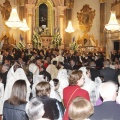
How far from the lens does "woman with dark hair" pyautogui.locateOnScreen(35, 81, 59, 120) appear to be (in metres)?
4.62

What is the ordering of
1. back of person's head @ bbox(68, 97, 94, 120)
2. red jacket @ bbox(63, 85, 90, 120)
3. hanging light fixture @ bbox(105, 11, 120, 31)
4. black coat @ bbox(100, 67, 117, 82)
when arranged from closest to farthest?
back of person's head @ bbox(68, 97, 94, 120)
red jacket @ bbox(63, 85, 90, 120)
black coat @ bbox(100, 67, 117, 82)
hanging light fixture @ bbox(105, 11, 120, 31)

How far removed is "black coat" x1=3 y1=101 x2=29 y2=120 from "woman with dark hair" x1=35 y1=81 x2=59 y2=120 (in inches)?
12.8

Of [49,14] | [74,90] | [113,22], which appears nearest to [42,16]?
[49,14]

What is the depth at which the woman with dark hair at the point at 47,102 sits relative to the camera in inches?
182

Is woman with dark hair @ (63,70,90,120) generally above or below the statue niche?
below

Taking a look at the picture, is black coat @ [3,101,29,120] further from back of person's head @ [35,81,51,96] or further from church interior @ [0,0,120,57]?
church interior @ [0,0,120,57]

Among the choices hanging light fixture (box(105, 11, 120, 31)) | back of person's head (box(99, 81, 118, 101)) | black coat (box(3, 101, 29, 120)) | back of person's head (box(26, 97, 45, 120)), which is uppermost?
hanging light fixture (box(105, 11, 120, 31))

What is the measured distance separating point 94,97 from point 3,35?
20.2m

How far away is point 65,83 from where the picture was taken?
847 centimetres

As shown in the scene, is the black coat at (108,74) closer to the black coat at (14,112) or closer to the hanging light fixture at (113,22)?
the black coat at (14,112)

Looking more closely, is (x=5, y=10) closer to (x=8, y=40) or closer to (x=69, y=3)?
(x=8, y=40)

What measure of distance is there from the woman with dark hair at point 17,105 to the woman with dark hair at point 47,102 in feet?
0.90

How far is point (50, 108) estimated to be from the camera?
468 cm

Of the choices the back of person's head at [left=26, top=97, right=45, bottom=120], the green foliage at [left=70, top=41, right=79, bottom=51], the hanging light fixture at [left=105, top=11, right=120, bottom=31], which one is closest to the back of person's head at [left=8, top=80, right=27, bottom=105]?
the back of person's head at [left=26, top=97, right=45, bottom=120]
